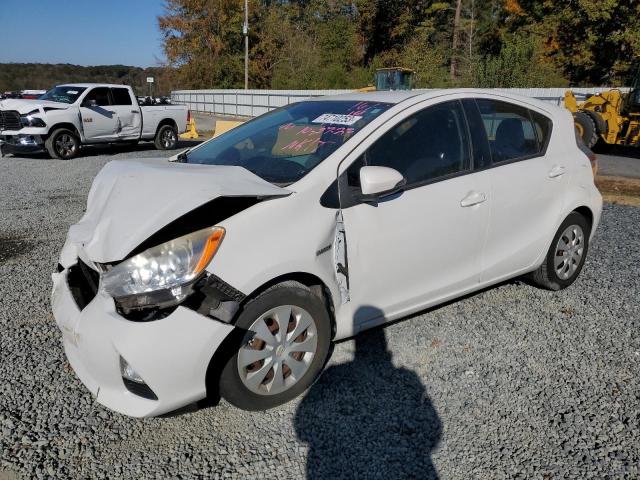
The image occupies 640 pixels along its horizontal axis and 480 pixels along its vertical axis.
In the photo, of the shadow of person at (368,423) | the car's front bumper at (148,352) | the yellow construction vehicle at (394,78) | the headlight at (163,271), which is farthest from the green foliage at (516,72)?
the car's front bumper at (148,352)

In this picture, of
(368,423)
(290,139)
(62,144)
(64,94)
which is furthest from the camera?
(64,94)

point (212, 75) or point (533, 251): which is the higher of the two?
point (212, 75)

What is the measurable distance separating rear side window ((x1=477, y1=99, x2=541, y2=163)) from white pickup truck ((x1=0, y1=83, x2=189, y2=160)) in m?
11.3

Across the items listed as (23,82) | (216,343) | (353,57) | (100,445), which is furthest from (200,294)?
(23,82)

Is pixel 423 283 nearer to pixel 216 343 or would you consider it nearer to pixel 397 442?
pixel 397 442

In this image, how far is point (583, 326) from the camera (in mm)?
3725

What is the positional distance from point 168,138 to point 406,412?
14.0 m

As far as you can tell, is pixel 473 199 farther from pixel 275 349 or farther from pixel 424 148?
pixel 275 349

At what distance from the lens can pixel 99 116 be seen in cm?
1304

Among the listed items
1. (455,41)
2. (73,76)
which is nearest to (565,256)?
(455,41)

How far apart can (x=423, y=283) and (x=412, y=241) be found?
12.9 inches

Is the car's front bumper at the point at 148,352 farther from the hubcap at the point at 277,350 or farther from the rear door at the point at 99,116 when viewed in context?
the rear door at the point at 99,116

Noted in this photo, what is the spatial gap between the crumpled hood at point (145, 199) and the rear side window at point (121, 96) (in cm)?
1198

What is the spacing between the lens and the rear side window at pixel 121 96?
44.8ft
